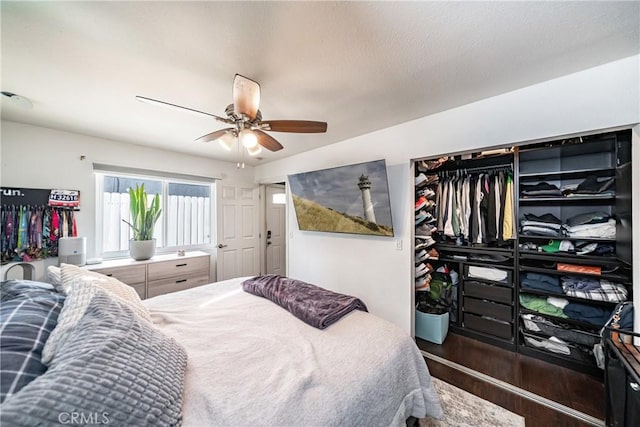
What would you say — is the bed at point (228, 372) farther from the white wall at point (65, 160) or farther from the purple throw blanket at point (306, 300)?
the white wall at point (65, 160)

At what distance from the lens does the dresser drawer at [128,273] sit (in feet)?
8.50

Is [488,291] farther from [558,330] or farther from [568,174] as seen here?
[568,174]

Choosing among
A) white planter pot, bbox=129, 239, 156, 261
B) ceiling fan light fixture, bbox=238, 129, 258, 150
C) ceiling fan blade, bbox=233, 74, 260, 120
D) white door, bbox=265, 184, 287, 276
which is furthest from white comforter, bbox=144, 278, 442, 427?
white door, bbox=265, 184, 287, 276

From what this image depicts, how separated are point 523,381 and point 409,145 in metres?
2.25

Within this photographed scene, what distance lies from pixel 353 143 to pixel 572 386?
9.48 ft

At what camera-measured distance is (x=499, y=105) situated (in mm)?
1794

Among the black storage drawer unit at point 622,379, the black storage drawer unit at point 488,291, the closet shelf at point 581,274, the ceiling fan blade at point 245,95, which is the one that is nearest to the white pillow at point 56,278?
the ceiling fan blade at point 245,95

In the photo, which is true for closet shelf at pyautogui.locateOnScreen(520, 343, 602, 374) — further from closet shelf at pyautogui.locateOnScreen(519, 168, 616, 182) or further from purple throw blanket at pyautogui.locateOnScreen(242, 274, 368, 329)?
purple throw blanket at pyautogui.locateOnScreen(242, 274, 368, 329)

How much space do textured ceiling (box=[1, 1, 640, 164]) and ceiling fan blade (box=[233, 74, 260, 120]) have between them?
147mm

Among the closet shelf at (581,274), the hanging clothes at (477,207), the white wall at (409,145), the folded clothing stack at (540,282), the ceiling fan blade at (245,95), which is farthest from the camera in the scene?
the hanging clothes at (477,207)

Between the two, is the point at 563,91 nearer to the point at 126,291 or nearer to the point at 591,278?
the point at 591,278

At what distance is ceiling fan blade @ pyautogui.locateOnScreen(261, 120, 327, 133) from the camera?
60.9 inches

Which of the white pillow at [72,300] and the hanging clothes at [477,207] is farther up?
the hanging clothes at [477,207]

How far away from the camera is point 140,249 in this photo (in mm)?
2926
